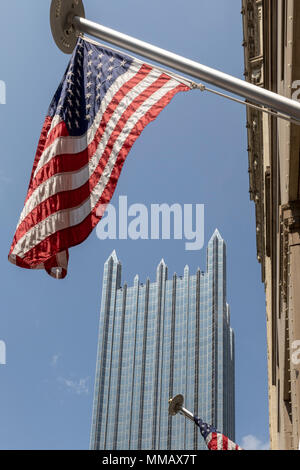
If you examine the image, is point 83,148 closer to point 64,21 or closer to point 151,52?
point 64,21

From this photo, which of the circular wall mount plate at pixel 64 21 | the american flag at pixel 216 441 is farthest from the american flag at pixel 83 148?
the american flag at pixel 216 441

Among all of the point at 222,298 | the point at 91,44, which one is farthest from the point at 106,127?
the point at 222,298

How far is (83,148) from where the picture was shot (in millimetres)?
8117

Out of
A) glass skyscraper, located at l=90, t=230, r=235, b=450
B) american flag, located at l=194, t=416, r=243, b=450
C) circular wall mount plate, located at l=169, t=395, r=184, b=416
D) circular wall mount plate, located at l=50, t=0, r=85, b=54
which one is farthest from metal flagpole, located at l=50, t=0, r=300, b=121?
glass skyscraper, located at l=90, t=230, r=235, b=450

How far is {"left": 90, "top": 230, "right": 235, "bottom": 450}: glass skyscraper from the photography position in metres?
133

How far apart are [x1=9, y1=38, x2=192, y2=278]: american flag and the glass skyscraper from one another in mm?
126190

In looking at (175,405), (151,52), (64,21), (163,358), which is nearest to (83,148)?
(64,21)

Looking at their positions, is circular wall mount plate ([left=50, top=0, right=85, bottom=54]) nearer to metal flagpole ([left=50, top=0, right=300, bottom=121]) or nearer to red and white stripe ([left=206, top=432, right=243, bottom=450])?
metal flagpole ([left=50, top=0, right=300, bottom=121])

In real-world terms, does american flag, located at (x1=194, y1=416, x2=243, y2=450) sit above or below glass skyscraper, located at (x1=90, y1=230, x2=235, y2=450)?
below

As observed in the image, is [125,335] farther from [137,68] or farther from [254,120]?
[137,68]

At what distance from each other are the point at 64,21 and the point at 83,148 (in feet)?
5.36

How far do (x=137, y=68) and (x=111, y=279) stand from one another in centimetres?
15281

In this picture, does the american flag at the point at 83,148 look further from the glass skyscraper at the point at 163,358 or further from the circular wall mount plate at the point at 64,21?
the glass skyscraper at the point at 163,358

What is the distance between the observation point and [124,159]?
7.83 meters
